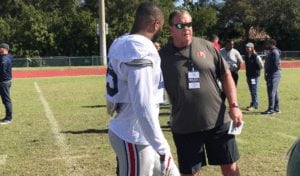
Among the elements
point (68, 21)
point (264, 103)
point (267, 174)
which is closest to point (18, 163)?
point (267, 174)

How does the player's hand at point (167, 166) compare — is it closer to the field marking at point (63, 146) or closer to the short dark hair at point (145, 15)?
the short dark hair at point (145, 15)

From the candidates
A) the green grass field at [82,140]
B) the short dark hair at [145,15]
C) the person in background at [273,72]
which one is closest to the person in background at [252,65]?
the green grass field at [82,140]

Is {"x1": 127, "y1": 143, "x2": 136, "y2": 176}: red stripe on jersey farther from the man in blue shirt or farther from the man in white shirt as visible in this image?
the man in blue shirt

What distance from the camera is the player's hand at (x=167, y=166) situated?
3482 millimetres

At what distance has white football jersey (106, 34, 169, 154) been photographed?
132 inches

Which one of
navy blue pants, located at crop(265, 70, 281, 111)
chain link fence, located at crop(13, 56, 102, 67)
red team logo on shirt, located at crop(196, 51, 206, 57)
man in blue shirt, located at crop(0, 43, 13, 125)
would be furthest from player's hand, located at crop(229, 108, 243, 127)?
chain link fence, located at crop(13, 56, 102, 67)

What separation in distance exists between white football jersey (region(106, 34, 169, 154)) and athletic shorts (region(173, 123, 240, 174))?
1318 mm

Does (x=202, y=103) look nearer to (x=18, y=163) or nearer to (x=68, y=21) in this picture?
(x=18, y=163)

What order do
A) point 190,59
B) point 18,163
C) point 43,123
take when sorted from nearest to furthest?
point 190,59, point 18,163, point 43,123

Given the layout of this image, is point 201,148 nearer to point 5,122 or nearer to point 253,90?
point 5,122

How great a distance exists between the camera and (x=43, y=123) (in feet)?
38.9

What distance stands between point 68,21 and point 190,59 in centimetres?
4993

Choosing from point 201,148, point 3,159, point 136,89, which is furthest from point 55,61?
point 136,89

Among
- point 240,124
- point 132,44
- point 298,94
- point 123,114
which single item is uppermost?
point 132,44
